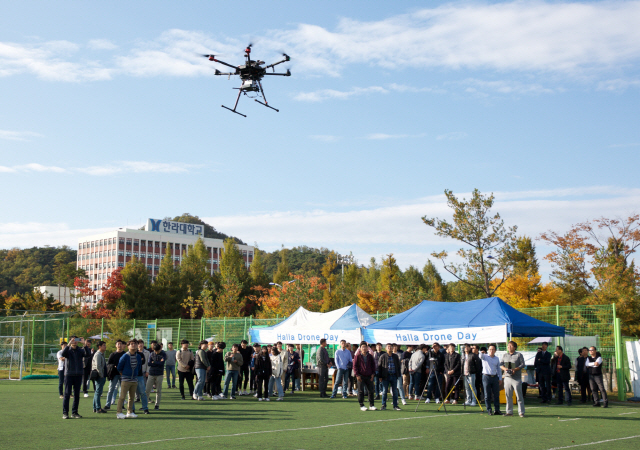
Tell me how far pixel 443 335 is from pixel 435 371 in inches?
48.8

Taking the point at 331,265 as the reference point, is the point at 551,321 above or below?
below

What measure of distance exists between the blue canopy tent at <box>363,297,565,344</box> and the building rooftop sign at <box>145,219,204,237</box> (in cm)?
10017

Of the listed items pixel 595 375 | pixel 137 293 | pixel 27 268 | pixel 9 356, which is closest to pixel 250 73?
pixel 595 375

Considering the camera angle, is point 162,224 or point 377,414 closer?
point 377,414

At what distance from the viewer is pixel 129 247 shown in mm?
111250

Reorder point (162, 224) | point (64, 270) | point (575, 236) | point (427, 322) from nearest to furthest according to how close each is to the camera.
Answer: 1. point (427, 322)
2. point (575, 236)
3. point (64, 270)
4. point (162, 224)

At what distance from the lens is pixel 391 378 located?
53.7 ft

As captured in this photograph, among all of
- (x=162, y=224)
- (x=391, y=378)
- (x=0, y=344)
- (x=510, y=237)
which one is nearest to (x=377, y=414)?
(x=391, y=378)

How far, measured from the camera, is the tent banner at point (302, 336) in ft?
70.6

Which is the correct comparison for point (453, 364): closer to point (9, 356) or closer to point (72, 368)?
point (72, 368)

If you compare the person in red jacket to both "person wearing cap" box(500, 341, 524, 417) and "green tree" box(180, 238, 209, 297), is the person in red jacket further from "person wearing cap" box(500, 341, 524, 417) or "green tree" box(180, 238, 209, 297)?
"green tree" box(180, 238, 209, 297)

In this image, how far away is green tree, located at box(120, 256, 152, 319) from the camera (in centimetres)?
5925

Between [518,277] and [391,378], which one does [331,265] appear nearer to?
[518,277]

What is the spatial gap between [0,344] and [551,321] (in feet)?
86.4
